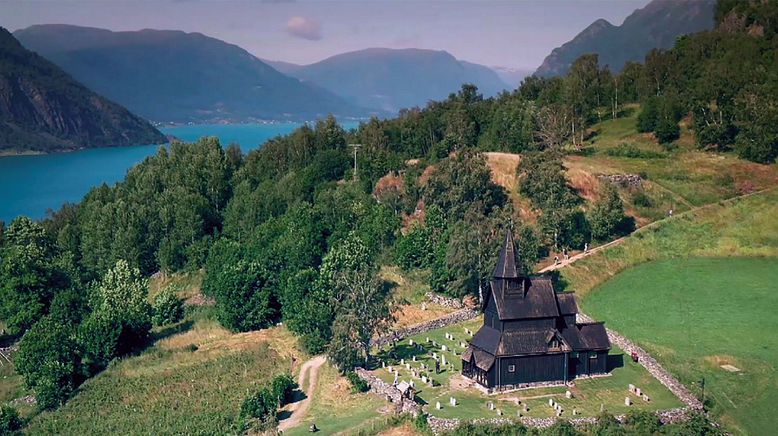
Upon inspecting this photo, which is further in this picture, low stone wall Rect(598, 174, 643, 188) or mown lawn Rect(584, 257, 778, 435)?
low stone wall Rect(598, 174, 643, 188)

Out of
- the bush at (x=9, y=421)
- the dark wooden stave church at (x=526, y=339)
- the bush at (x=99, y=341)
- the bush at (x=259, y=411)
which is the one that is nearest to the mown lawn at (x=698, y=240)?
the dark wooden stave church at (x=526, y=339)

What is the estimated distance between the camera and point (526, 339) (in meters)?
50.5

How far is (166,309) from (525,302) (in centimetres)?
4156

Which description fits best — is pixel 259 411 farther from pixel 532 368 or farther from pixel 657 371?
pixel 657 371

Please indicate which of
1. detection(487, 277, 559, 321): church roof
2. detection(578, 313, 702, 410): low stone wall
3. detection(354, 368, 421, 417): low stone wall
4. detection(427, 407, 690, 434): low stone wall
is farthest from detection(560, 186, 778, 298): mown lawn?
detection(427, 407, 690, 434): low stone wall

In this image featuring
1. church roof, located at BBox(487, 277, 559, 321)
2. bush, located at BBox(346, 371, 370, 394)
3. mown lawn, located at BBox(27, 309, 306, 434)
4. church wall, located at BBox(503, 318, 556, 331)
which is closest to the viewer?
church roof, located at BBox(487, 277, 559, 321)

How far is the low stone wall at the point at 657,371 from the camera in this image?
156 feet

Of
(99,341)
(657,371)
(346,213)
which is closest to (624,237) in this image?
(657,371)

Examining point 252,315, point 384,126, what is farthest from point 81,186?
point 252,315

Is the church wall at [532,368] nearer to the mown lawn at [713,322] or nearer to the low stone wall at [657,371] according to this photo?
the low stone wall at [657,371]

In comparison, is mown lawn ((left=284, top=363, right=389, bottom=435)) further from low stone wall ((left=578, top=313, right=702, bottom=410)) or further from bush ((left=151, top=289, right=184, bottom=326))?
bush ((left=151, top=289, right=184, bottom=326))

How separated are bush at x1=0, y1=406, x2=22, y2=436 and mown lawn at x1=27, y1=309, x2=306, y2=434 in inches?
41.8

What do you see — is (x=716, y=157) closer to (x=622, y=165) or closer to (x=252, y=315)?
(x=622, y=165)

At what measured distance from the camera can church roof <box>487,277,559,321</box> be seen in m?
50.5
